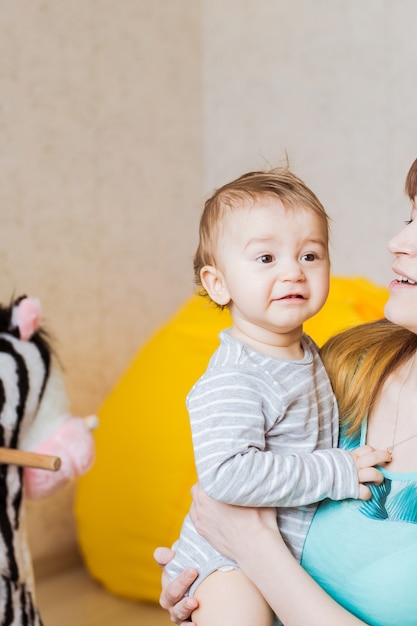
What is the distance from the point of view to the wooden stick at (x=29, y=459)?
176 cm

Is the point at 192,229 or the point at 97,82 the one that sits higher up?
the point at 97,82

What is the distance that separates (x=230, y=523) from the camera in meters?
1.27

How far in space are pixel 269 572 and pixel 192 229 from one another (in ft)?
7.79

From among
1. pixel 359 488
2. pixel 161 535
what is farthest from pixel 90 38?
pixel 359 488

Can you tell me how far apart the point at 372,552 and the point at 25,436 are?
101cm

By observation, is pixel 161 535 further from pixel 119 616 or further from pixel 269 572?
pixel 269 572

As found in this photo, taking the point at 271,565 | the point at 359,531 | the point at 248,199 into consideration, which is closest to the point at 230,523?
the point at 271,565

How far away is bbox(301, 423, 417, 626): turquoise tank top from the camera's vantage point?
1.20m

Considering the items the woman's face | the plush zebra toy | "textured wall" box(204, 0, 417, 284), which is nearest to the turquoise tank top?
the woman's face

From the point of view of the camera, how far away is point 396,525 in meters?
1.23

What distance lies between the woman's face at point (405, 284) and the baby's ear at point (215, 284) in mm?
262

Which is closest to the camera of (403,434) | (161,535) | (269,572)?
(269,572)

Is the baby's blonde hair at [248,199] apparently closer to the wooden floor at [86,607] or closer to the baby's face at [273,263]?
the baby's face at [273,263]

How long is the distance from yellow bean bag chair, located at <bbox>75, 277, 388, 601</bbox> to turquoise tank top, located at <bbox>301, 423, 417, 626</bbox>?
1.09m
